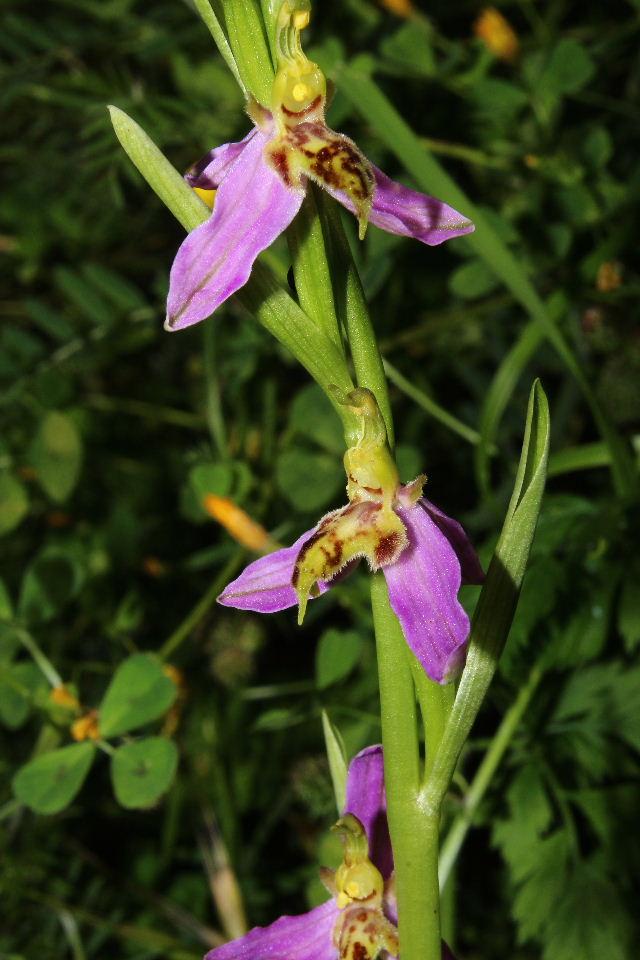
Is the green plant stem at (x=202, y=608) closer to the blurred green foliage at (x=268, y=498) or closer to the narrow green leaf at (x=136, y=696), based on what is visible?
the blurred green foliage at (x=268, y=498)

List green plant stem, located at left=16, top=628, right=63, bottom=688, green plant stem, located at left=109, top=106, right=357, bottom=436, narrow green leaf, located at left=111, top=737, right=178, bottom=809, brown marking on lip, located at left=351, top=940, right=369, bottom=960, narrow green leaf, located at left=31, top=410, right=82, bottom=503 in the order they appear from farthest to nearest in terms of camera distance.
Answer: narrow green leaf, located at left=31, top=410, right=82, bottom=503
green plant stem, located at left=16, top=628, right=63, bottom=688
narrow green leaf, located at left=111, top=737, right=178, bottom=809
brown marking on lip, located at left=351, top=940, right=369, bottom=960
green plant stem, located at left=109, top=106, right=357, bottom=436

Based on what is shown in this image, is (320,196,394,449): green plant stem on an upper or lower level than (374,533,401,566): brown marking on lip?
upper

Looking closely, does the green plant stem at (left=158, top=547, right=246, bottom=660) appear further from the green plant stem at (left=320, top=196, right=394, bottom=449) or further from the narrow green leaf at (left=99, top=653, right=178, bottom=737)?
the green plant stem at (left=320, top=196, right=394, bottom=449)

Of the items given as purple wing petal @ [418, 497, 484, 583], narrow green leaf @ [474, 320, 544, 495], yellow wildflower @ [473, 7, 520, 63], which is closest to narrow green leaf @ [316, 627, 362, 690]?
narrow green leaf @ [474, 320, 544, 495]

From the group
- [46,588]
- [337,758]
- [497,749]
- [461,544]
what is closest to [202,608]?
[46,588]

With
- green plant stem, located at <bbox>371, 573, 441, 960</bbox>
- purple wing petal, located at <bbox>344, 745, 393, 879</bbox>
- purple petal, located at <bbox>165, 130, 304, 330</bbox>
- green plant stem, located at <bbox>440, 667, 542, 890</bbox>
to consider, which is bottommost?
green plant stem, located at <bbox>440, 667, 542, 890</bbox>

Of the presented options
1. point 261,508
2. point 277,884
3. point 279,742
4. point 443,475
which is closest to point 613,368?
point 443,475

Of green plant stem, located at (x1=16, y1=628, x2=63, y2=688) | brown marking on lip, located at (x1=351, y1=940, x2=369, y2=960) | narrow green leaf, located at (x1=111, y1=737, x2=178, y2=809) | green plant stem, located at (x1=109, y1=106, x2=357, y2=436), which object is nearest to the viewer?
green plant stem, located at (x1=109, y1=106, x2=357, y2=436)

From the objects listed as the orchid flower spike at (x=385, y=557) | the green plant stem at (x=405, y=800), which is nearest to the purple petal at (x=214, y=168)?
the orchid flower spike at (x=385, y=557)
